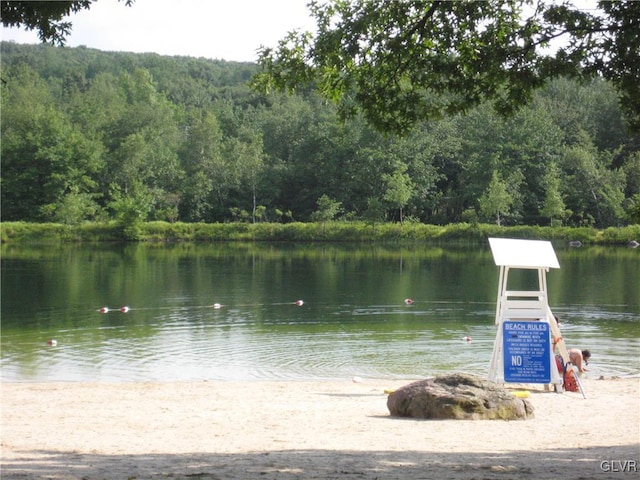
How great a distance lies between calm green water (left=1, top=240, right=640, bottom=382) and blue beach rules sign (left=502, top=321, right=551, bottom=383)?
12.9 feet

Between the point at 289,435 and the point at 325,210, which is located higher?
the point at 325,210

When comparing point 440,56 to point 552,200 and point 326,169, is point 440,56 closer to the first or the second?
point 552,200

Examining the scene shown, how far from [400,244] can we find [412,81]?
64804 millimetres

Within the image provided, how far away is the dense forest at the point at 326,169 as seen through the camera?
7706 cm

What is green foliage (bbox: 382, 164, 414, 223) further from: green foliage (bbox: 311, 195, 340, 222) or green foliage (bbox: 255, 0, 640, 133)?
green foliage (bbox: 255, 0, 640, 133)

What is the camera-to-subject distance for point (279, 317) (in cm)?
2809

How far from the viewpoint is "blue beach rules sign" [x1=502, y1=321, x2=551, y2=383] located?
14734mm

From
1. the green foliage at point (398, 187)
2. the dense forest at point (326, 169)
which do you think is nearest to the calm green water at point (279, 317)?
the green foliage at point (398, 187)

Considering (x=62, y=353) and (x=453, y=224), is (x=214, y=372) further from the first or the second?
(x=453, y=224)

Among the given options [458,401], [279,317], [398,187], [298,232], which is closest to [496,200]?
[398,187]

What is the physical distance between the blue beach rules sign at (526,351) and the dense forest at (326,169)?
6029 cm

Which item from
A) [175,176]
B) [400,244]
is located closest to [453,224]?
[400,244]

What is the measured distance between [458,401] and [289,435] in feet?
8.02

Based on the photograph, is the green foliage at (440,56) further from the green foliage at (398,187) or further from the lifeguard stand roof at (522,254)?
the green foliage at (398,187)
